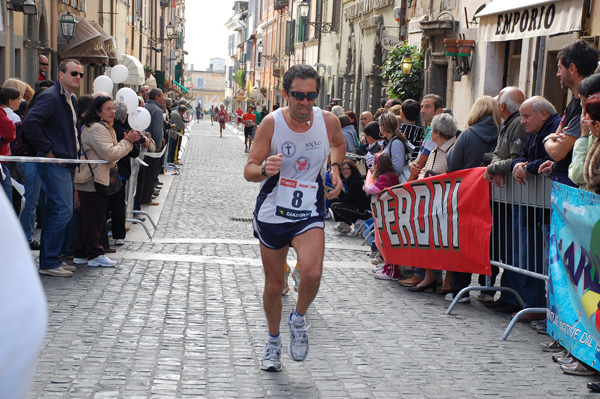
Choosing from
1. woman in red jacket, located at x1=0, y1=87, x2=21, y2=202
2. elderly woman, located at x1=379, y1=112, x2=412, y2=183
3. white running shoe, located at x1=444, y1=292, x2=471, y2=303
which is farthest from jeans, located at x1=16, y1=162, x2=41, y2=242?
white running shoe, located at x1=444, y1=292, x2=471, y2=303

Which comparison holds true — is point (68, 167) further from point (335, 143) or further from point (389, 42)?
point (389, 42)

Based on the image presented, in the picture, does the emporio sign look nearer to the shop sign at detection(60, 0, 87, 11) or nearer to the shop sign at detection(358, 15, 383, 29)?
the shop sign at detection(358, 15, 383, 29)

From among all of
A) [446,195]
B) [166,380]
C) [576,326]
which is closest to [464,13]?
[446,195]

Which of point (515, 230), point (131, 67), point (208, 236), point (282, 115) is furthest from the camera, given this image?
point (131, 67)

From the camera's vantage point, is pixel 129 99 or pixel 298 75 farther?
pixel 129 99

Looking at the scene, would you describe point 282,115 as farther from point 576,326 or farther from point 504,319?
point 504,319

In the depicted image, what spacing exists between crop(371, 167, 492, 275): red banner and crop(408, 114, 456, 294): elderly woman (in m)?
0.24

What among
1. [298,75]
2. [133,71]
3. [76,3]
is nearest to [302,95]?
[298,75]

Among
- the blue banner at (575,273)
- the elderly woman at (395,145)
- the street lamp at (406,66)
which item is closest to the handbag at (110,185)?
the elderly woman at (395,145)

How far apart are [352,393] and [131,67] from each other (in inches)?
988

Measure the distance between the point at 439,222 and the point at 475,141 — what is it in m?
0.77

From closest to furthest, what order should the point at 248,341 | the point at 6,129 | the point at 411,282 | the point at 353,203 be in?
1. the point at 248,341
2. the point at 6,129
3. the point at 411,282
4. the point at 353,203

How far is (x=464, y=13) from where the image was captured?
671 inches

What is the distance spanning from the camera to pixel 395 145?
926 cm
